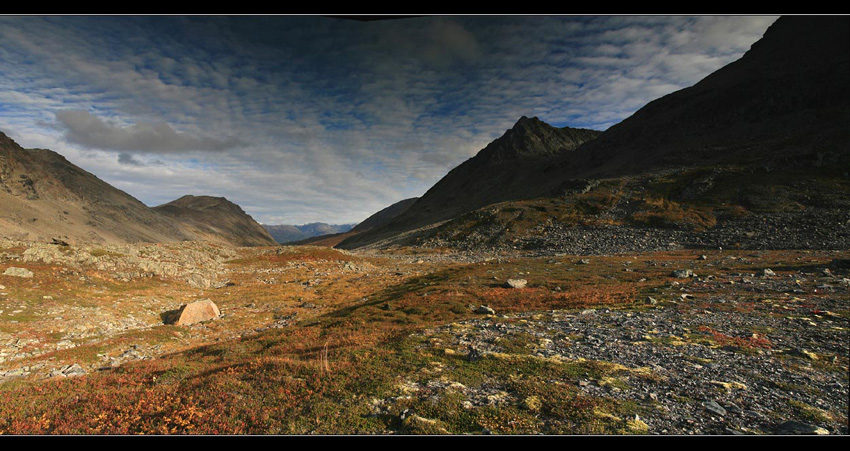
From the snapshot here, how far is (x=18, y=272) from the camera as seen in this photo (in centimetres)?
2483

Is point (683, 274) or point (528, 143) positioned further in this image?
point (528, 143)

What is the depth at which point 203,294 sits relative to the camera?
32531 millimetres

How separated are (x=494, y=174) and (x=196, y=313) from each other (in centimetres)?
16393

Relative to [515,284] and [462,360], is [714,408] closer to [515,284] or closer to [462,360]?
[462,360]

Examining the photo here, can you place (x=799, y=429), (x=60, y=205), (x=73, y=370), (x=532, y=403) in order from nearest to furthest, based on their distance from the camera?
(x=799, y=429) < (x=532, y=403) < (x=73, y=370) < (x=60, y=205)

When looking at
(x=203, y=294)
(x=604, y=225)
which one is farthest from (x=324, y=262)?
(x=604, y=225)

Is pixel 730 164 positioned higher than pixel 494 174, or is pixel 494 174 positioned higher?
pixel 494 174

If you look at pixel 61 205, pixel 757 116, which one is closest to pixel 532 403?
pixel 757 116

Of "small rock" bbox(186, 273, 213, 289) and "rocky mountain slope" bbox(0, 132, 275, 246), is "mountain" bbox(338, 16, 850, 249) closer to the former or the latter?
"small rock" bbox(186, 273, 213, 289)

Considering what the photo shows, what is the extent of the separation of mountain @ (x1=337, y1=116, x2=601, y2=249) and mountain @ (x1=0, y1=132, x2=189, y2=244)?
10141 cm

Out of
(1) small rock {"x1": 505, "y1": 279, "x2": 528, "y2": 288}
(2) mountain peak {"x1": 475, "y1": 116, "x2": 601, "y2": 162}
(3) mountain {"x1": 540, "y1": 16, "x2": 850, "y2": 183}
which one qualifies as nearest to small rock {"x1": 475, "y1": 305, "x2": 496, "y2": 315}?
(1) small rock {"x1": 505, "y1": 279, "x2": 528, "y2": 288}

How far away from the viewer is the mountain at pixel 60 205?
10719 cm

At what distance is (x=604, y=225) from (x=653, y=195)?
16.9 meters
